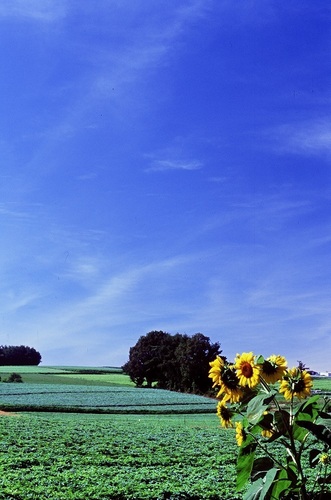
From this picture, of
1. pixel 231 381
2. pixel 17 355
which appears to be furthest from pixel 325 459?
pixel 17 355

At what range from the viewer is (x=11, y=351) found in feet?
396

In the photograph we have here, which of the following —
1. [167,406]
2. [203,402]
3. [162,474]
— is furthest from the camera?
[203,402]

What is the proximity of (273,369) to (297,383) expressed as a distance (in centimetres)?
22

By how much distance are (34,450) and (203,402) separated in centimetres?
3864

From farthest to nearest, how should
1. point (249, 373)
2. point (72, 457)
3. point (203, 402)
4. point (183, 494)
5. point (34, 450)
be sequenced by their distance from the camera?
point (203, 402) < point (34, 450) < point (72, 457) < point (183, 494) < point (249, 373)

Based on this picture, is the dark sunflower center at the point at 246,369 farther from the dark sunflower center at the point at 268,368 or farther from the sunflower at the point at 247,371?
the dark sunflower center at the point at 268,368

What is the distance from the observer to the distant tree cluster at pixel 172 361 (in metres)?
66.6

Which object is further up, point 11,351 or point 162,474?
point 11,351

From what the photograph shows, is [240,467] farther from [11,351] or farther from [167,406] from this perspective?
[11,351]

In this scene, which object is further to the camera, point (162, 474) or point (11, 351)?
point (11, 351)

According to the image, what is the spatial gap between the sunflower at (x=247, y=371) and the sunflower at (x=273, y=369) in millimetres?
126

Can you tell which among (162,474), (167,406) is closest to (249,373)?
(162,474)

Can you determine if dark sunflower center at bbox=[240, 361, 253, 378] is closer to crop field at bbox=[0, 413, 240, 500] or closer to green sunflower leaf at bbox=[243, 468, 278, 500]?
green sunflower leaf at bbox=[243, 468, 278, 500]

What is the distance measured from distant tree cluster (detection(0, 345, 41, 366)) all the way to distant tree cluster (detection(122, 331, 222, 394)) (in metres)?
46.5
